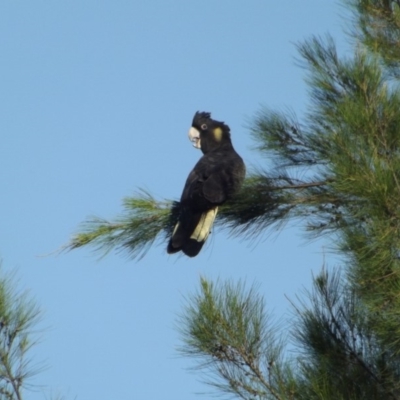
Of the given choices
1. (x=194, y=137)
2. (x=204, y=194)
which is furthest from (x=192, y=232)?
(x=194, y=137)

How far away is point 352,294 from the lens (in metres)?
3.73

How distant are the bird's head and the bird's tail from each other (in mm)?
1197

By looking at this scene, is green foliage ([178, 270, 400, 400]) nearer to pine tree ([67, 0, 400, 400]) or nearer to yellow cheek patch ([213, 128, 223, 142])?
pine tree ([67, 0, 400, 400])

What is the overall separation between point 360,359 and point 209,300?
0.53m

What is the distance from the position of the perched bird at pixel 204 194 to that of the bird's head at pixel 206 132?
0.20 meters

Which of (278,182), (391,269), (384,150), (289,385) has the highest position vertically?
(278,182)

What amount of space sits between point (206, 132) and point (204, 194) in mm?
1218

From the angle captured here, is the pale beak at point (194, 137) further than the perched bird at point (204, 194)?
Yes

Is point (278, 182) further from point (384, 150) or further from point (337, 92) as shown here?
point (384, 150)

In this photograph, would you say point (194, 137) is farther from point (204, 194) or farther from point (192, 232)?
point (192, 232)

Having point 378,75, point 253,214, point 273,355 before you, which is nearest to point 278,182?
point 253,214

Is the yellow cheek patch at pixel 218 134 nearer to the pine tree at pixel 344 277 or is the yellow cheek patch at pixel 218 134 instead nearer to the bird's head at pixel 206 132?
the bird's head at pixel 206 132

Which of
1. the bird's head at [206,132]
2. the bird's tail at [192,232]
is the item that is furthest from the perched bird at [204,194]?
the bird's head at [206,132]

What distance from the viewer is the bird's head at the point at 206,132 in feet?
19.7
